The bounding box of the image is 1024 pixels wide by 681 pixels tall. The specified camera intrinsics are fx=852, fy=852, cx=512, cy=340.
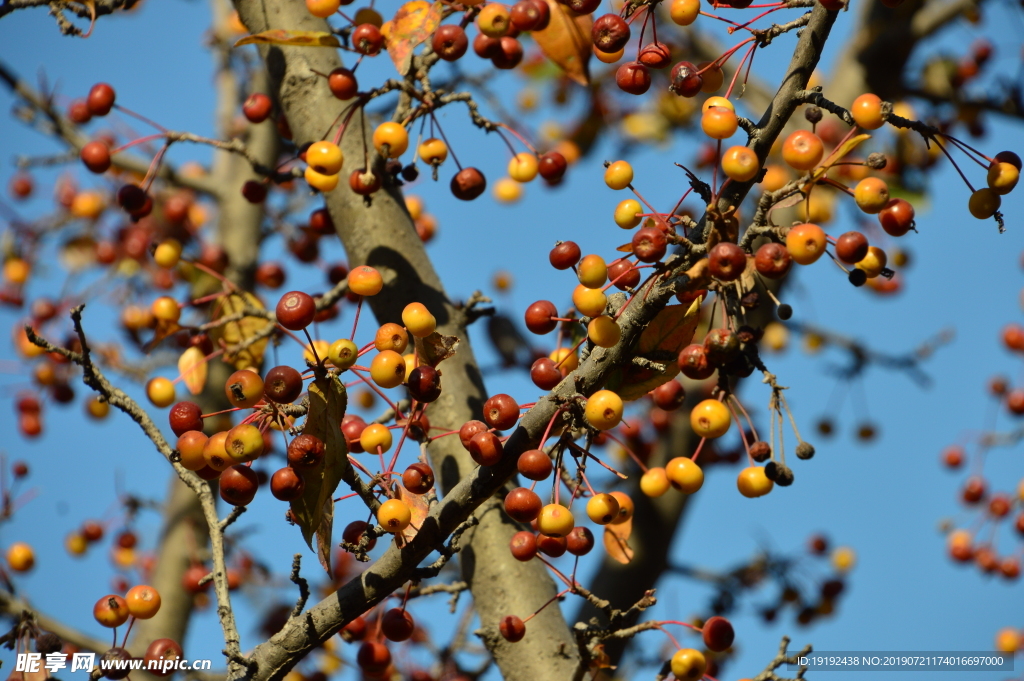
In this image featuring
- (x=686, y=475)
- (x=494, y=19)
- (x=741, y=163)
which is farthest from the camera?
(x=494, y=19)

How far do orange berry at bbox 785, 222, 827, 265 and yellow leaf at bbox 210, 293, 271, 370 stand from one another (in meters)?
1.75

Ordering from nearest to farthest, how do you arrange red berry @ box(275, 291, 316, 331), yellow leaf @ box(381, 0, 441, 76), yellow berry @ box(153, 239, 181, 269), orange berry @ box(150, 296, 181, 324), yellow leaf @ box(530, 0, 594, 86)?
1. red berry @ box(275, 291, 316, 331)
2. yellow leaf @ box(381, 0, 441, 76)
3. yellow leaf @ box(530, 0, 594, 86)
4. orange berry @ box(150, 296, 181, 324)
5. yellow berry @ box(153, 239, 181, 269)

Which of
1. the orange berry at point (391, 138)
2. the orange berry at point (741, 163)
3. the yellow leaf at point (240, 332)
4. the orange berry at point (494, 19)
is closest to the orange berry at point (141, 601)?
the yellow leaf at point (240, 332)

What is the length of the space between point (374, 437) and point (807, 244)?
93 cm

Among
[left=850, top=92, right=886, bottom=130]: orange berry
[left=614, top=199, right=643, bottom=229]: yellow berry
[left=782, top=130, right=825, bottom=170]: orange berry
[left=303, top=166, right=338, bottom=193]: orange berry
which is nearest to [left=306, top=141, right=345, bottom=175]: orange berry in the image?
[left=303, top=166, right=338, bottom=193]: orange berry

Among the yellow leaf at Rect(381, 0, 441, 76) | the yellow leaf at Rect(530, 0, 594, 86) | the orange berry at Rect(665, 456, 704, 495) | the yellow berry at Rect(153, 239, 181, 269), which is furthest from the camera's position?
the yellow berry at Rect(153, 239, 181, 269)

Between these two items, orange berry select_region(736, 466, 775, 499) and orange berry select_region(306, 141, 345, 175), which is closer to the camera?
orange berry select_region(736, 466, 775, 499)

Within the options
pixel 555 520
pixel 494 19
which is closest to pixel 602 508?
pixel 555 520

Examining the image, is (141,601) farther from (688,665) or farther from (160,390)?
(688,665)

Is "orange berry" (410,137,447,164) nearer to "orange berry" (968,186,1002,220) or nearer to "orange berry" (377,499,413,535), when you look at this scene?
"orange berry" (377,499,413,535)

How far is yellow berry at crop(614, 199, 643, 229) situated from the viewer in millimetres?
1785

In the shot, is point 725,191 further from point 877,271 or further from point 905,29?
point 905,29

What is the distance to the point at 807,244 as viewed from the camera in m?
1.44

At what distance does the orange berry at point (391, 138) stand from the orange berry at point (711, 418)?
1.00 metres
